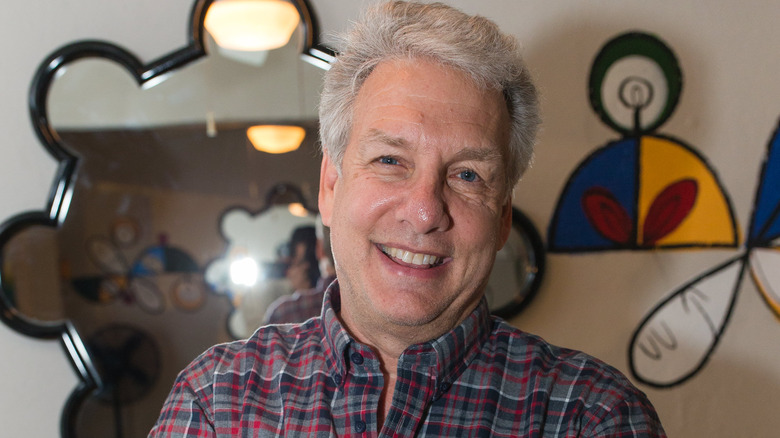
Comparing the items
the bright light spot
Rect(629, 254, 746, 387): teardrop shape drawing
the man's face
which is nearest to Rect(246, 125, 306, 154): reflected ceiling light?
the bright light spot

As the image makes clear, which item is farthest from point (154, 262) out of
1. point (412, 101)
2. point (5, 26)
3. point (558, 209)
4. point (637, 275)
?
point (637, 275)

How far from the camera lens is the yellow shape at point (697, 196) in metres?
1.60

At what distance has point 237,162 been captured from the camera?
4.62 feet

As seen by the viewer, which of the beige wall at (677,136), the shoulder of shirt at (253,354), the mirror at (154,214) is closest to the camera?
the shoulder of shirt at (253,354)

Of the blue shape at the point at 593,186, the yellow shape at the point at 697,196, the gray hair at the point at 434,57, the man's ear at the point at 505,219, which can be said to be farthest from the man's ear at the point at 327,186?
the yellow shape at the point at 697,196

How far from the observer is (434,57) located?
0.98m

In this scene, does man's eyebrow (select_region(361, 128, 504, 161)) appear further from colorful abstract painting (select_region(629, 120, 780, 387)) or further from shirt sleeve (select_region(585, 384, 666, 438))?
colorful abstract painting (select_region(629, 120, 780, 387))

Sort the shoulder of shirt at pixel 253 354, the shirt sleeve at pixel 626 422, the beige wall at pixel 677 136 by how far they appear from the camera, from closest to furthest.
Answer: the shirt sleeve at pixel 626 422 → the shoulder of shirt at pixel 253 354 → the beige wall at pixel 677 136

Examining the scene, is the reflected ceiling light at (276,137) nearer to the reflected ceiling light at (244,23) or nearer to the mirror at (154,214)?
the mirror at (154,214)

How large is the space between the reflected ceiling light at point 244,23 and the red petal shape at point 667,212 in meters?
0.94

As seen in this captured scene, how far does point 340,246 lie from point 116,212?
0.60 meters

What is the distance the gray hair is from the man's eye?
0.08m

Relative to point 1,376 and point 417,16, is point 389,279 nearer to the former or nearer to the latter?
point 417,16

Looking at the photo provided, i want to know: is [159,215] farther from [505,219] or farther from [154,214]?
[505,219]
